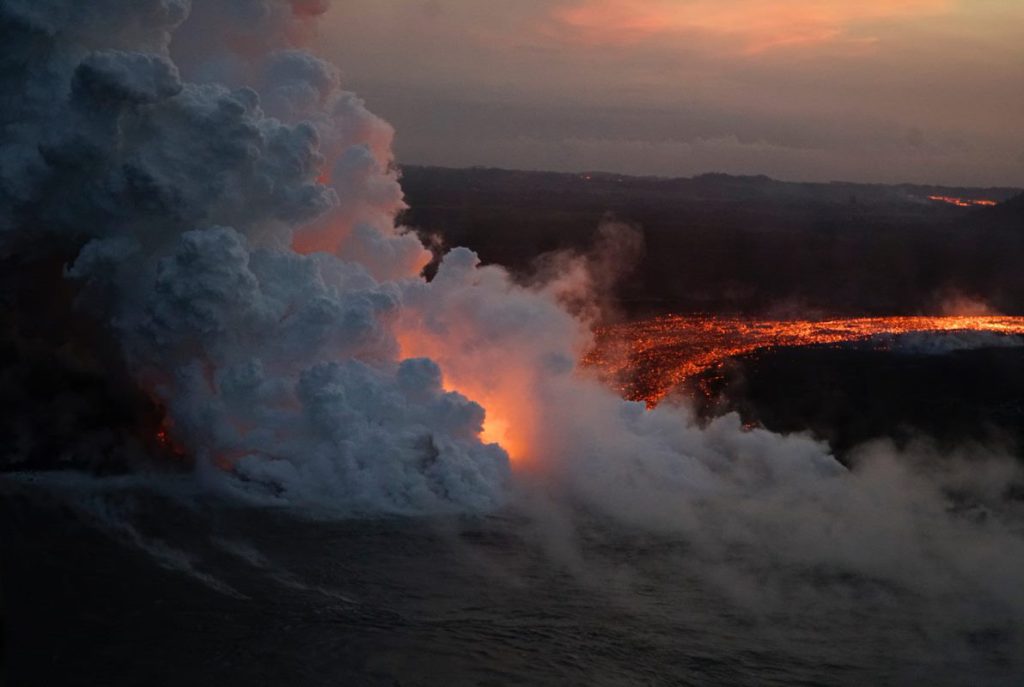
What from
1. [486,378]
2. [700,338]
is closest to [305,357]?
[486,378]

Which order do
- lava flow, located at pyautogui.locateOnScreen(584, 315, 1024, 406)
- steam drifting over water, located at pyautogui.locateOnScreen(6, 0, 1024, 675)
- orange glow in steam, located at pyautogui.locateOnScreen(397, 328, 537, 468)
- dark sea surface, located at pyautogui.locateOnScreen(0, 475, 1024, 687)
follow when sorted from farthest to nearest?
lava flow, located at pyautogui.locateOnScreen(584, 315, 1024, 406) < orange glow in steam, located at pyautogui.locateOnScreen(397, 328, 537, 468) < steam drifting over water, located at pyautogui.locateOnScreen(6, 0, 1024, 675) < dark sea surface, located at pyautogui.locateOnScreen(0, 475, 1024, 687)

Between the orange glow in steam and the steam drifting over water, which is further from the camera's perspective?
the orange glow in steam

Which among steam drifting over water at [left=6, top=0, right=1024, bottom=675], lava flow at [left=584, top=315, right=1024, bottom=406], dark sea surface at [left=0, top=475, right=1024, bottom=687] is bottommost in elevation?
dark sea surface at [left=0, top=475, right=1024, bottom=687]

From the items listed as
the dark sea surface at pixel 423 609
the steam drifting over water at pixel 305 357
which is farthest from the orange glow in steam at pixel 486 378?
the dark sea surface at pixel 423 609

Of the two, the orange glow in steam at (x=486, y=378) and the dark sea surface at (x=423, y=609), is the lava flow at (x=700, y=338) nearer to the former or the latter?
the orange glow in steam at (x=486, y=378)

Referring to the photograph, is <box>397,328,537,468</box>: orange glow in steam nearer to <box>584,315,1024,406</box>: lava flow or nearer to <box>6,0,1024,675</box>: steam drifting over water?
<box>6,0,1024,675</box>: steam drifting over water

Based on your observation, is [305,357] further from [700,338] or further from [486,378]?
[700,338]

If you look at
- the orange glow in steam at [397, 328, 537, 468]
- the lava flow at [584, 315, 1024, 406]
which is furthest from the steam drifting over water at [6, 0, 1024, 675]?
the lava flow at [584, 315, 1024, 406]

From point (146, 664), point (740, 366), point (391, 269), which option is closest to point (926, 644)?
point (146, 664)
